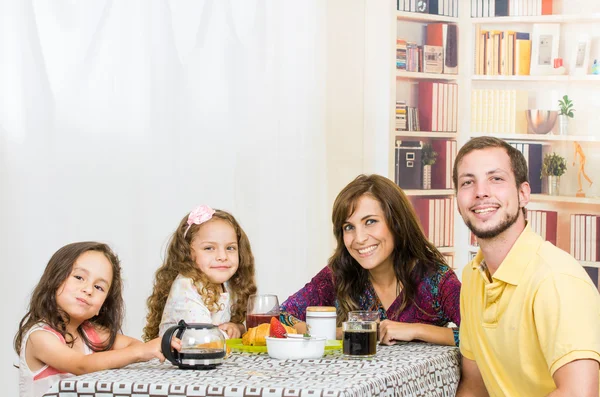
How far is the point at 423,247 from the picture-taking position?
2582mm

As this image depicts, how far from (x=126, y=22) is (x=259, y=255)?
138cm

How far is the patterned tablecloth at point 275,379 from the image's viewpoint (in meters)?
1.72

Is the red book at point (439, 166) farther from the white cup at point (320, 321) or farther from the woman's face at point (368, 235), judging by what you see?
the white cup at point (320, 321)

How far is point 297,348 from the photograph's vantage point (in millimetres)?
2051

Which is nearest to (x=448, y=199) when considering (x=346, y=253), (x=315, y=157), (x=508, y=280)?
(x=315, y=157)

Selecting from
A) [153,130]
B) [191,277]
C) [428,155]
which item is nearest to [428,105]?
[428,155]

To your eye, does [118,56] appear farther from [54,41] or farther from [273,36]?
[273,36]

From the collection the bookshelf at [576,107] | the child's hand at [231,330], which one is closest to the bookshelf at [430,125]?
the bookshelf at [576,107]

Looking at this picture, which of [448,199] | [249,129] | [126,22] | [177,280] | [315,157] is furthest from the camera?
[448,199]

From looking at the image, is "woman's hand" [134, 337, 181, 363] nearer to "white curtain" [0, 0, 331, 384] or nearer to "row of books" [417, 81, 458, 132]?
"white curtain" [0, 0, 331, 384]

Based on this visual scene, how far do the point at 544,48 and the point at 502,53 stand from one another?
0.76ft

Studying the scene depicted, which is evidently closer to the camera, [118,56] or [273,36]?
[118,56]

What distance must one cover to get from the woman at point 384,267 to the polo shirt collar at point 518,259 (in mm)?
435

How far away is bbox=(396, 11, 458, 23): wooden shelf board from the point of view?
4.95 m
